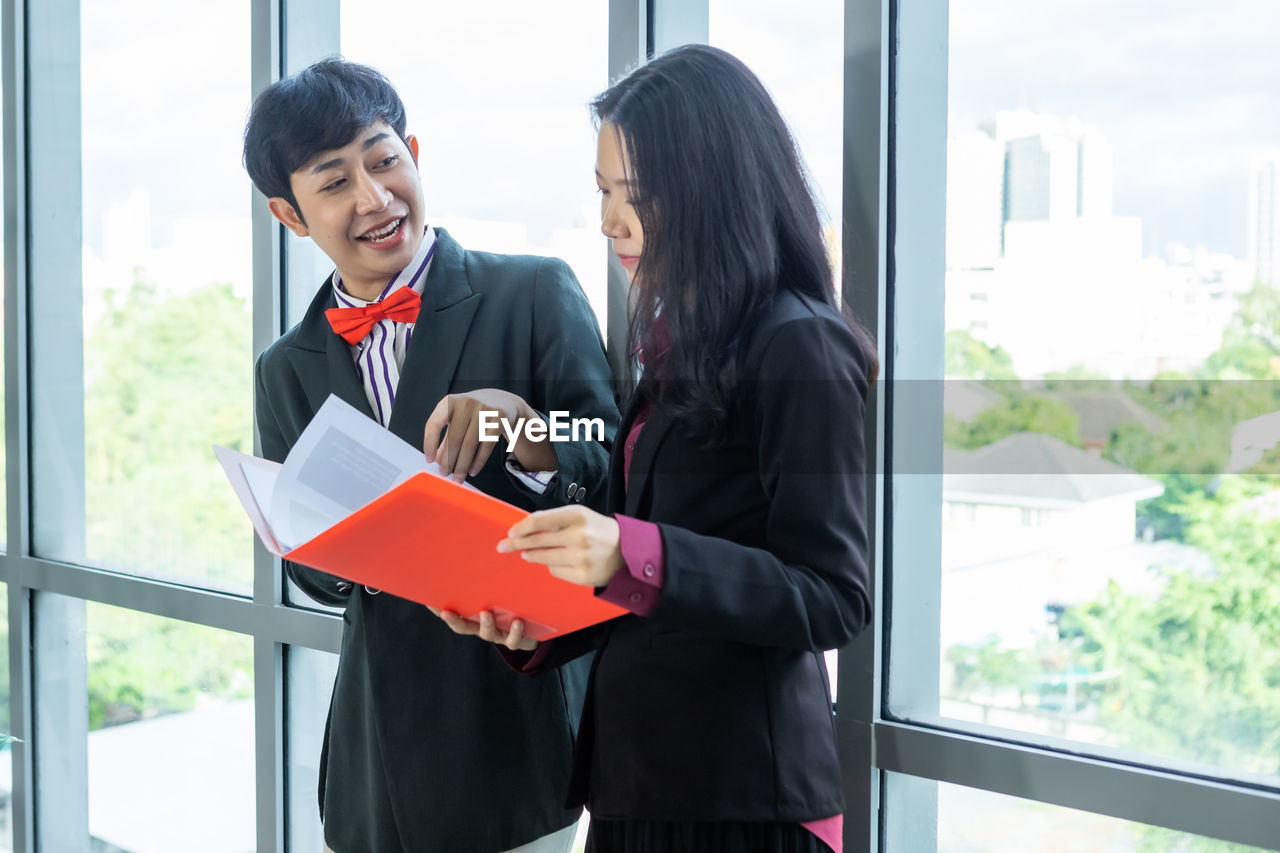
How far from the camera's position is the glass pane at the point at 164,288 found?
8.34 ft

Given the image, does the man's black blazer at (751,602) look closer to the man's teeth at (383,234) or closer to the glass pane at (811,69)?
the glass pane at (811,69)

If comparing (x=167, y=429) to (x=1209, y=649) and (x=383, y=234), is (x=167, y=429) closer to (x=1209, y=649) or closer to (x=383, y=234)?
(x=383, y=234)

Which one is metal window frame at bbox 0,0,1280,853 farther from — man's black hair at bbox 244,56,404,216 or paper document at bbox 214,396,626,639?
paper document at bbox 214,396,626,639

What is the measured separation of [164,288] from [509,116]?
1.11 metres

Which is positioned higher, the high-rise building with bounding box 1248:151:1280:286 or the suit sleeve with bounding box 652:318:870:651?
the high-rise building with bounding box 1248:151:1280:286

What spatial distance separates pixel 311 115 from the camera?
1.62 meters

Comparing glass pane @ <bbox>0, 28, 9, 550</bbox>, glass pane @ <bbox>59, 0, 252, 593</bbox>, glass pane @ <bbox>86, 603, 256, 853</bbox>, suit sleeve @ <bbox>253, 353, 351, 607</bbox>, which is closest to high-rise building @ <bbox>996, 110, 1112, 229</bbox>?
suit sleeve @ <bbox>253, 353, 351, 607</bbox>

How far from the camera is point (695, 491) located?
44.5 inches

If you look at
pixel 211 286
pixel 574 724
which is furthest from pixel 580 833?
pixel 211 286

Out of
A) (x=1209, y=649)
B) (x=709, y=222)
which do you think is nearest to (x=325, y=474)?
(x=709, y=222)

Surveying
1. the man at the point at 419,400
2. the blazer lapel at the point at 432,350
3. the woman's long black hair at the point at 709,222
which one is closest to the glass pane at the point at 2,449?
the man at the point at 419,400

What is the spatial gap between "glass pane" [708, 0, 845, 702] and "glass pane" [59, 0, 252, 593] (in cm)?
127

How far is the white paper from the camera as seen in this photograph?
1229 millimetres

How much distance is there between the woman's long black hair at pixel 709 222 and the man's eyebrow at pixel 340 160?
0.56m
